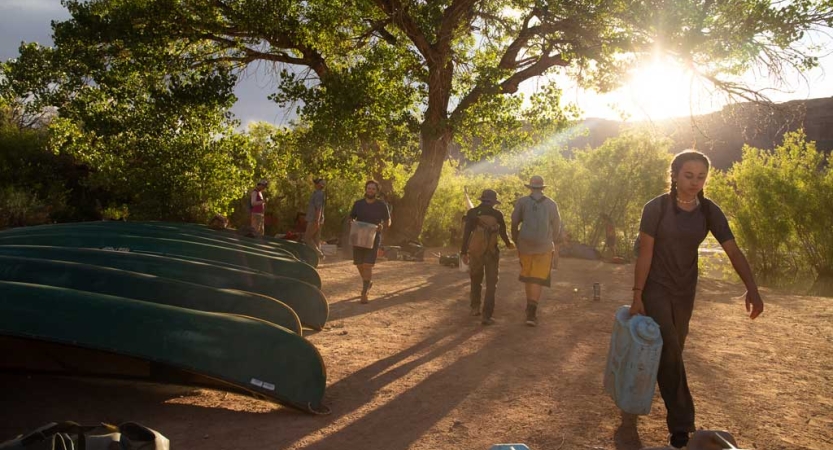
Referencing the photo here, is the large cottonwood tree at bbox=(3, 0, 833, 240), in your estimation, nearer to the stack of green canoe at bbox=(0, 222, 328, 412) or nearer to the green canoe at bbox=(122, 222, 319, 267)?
the green canoe at bbox=(122, 222, 319, 267)

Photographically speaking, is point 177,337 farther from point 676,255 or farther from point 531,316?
point 531,316

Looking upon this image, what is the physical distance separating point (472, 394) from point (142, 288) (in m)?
2.89

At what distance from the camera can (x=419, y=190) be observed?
17.8m

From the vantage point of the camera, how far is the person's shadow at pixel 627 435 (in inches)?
156

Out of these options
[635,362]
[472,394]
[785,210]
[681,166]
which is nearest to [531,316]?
[472,394]

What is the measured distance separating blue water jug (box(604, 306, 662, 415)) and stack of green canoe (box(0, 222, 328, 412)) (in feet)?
6.84

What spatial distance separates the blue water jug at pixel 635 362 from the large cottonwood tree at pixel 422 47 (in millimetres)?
9829

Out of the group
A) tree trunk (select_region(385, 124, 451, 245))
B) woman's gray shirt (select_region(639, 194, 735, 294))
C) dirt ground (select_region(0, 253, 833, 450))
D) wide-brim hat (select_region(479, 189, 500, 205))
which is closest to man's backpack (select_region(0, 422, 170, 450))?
dirt ground (select_region(0, 253, 833, 450))

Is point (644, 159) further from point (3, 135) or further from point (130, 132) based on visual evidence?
point (3, 135)

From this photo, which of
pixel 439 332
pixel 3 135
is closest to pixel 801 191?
pixel 439 332

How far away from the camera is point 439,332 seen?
25.0ft

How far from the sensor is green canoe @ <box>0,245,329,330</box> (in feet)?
19.7

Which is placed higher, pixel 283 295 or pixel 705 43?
pixel 705 43

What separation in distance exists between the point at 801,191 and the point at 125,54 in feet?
63.9
